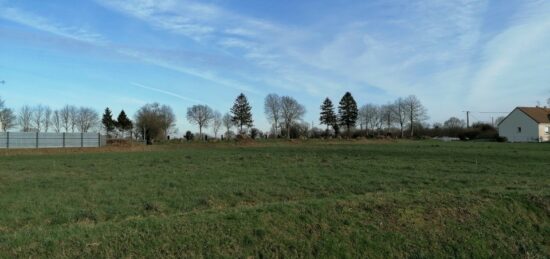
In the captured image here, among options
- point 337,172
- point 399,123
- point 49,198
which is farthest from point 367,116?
point 49,198

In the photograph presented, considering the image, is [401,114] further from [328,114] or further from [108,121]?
[108,121]

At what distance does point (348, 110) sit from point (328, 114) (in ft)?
18.3

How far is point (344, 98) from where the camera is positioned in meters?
Answer: 116

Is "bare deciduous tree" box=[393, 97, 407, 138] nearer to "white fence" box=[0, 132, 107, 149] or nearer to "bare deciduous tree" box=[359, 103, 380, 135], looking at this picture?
"bare deciduous tree" box=[359, 103, 380, 135]

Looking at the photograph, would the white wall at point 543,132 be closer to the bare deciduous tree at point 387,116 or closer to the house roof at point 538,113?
the house roof at point 538,113

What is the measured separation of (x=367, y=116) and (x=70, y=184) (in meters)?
121

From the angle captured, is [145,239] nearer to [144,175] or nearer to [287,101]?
[144,175]

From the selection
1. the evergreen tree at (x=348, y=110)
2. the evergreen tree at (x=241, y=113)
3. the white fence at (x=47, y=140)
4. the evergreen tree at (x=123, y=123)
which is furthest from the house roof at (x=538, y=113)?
the evergreen tree at (x=123, y=123)

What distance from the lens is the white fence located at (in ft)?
174

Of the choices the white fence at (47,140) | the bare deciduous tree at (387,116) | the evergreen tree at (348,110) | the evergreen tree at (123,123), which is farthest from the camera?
the bare deciduous tree at (387,116)

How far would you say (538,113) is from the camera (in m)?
83.2

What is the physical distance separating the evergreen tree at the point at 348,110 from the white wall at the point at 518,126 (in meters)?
37.5

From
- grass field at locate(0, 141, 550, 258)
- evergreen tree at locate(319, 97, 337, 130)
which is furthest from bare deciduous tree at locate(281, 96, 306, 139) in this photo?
grass field at locate(0, 141, 550, 258)

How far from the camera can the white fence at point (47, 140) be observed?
53.1 m
